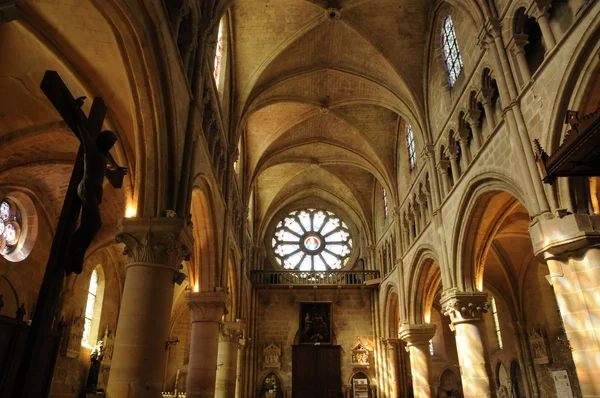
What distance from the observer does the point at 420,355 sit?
16250mm

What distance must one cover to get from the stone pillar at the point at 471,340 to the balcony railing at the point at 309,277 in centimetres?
1110

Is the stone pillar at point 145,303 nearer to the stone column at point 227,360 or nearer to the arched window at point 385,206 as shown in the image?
the stone column at point 227,360

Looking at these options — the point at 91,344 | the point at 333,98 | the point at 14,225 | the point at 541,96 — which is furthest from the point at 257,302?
the point at 541,96

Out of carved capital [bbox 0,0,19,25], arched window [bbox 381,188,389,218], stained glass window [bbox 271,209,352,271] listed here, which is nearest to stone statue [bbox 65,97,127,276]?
carved capital [bbox 0,0,19,25]

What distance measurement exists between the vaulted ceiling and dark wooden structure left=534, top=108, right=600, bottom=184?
990 centimetres

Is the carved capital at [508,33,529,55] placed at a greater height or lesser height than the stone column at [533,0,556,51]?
greater

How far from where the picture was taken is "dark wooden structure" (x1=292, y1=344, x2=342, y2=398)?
20725 millimetres

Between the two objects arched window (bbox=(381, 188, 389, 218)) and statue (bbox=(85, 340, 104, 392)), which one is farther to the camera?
arched window (bbox=(381, 188, 389, 218))

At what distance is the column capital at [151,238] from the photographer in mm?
7168

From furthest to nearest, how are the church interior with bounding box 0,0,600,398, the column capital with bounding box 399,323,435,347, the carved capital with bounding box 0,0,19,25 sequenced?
the column capital with bounding box 399,323,435,347
the church interior with bounding box 0,0,600,398
the carved capital with bounding box 0,0,19,25

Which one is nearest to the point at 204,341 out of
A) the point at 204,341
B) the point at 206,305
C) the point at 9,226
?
the point at 204,341

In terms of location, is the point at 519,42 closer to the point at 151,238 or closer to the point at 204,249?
the point at 151,238

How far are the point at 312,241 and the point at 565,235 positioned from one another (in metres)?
18.3

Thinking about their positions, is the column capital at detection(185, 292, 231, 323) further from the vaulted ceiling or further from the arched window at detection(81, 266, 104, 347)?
the vaulted ceiling
